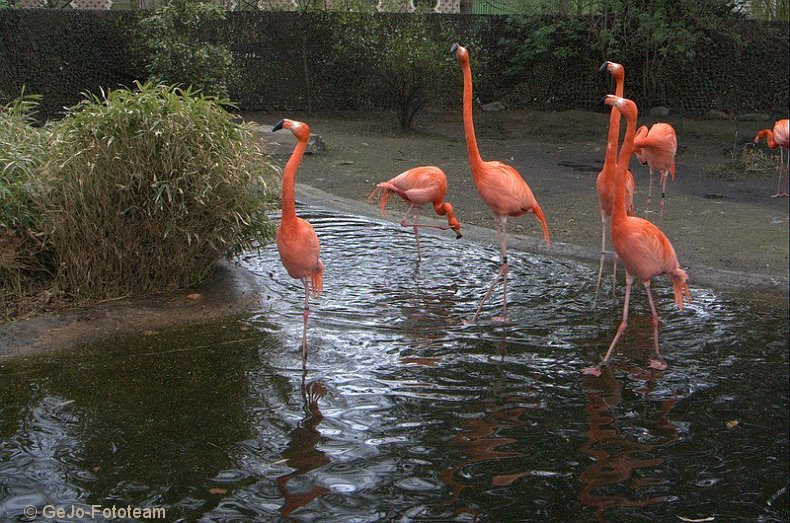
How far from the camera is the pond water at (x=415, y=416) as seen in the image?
2.85 m

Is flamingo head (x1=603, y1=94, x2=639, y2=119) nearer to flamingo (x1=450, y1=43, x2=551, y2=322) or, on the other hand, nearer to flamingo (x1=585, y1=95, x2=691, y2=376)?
flamingo (x1=585, y1=95, x2=691, y2=376)

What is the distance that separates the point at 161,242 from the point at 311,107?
9494 millimetres

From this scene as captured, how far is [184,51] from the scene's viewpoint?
1173cm

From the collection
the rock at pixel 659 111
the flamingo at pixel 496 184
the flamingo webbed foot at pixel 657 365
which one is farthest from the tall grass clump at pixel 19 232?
the rock at pixel 659 111

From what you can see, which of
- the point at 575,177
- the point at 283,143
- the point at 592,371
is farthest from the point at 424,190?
the point at 283,143

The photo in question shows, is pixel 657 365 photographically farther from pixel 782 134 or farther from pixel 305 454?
pixel 782 134

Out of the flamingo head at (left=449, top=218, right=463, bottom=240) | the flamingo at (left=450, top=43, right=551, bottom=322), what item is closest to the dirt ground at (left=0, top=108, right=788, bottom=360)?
the flamingo head at (left=449, top=218, right=463, bottom=240)

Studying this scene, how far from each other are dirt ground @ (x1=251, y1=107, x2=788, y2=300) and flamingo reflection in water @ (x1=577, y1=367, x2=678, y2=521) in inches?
75.1

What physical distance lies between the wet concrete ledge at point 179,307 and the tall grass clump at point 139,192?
191 millimetres

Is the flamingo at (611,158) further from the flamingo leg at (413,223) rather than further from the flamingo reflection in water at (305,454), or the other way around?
the flamingo reflection in water at (305,454)

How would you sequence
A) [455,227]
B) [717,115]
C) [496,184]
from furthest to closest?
[717,115] < [455,227] < [496,184]

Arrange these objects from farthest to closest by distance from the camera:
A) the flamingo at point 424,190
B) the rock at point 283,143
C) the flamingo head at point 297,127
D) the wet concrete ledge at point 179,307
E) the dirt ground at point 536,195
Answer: the rock at point 283,143, the flamingo at point 424,190, the dirt ground at point 536,195, the wet concrete ledge at point 179,307, the flamingo head at point 297,127

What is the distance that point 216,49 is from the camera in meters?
12.0

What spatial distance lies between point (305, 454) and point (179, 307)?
1897mm
